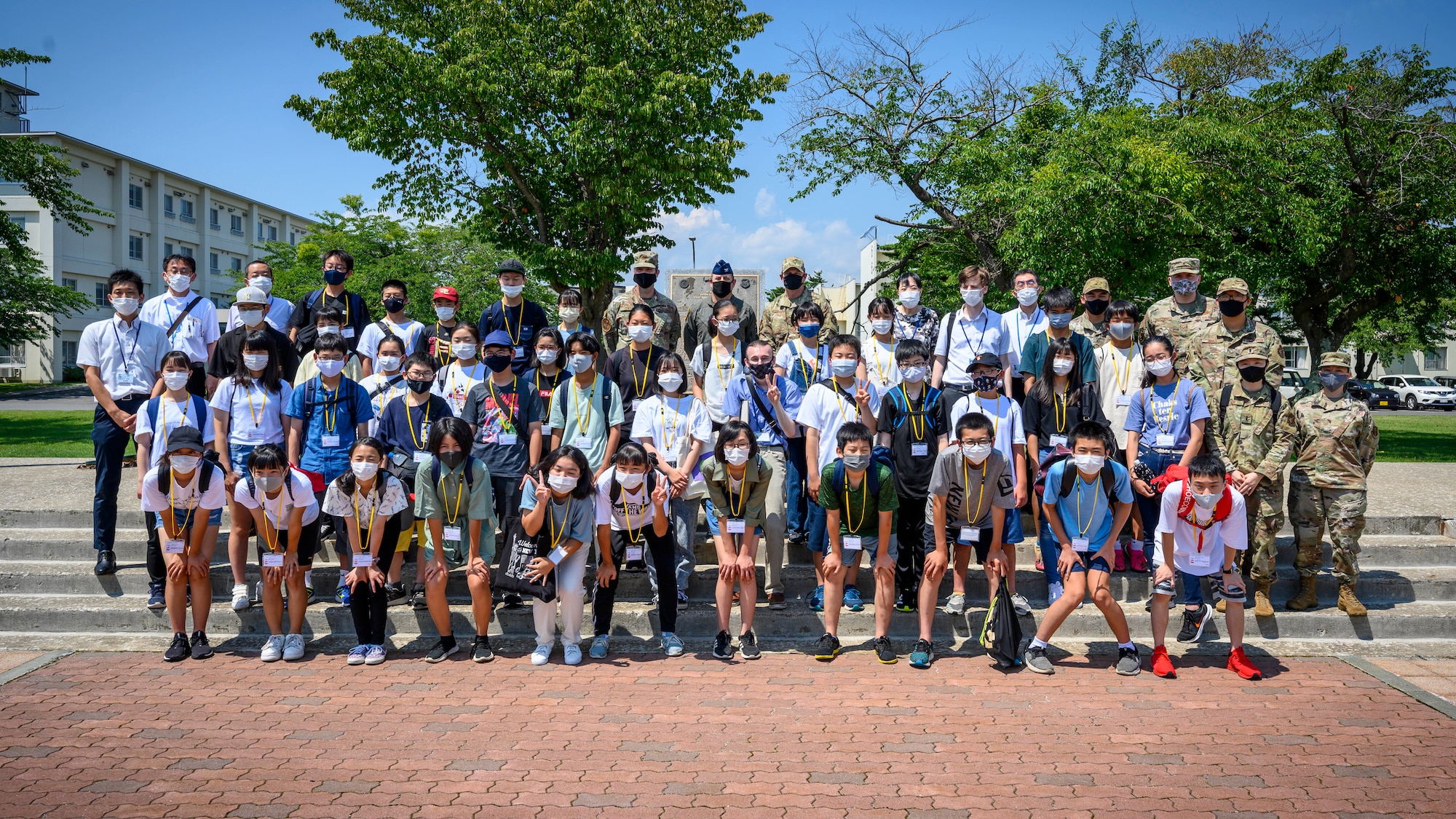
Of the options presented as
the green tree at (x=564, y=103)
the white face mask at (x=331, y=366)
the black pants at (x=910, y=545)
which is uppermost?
the green tree at (x=564, y=103)

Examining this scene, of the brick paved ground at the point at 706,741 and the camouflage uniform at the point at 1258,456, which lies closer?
the brick paved ground at the point at 706,741

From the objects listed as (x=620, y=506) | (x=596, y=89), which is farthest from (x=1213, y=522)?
(x=596, y=89)

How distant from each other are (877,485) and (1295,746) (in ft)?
9.64

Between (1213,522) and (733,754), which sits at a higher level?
(1213,522)

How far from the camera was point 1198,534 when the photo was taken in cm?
643

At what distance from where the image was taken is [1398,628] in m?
7.24

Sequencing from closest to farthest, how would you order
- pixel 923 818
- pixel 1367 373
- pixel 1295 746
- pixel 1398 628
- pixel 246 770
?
pixel 923 818 < pixel 246 770 < pixel 1295 746 < pixel 1398 628 < pixel 1367 373

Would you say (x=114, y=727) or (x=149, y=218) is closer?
(x=114, y=727)

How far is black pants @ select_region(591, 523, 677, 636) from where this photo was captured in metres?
6.81

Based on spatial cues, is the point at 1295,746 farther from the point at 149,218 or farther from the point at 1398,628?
the point at 149,218

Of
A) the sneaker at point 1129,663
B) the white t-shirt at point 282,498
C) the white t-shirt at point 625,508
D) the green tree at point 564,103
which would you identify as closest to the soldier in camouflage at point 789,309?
the white t-shirt at point 625,508

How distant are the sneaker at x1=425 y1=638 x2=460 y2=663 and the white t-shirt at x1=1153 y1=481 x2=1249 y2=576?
524 centimetres

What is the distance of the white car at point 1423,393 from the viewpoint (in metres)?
39.7

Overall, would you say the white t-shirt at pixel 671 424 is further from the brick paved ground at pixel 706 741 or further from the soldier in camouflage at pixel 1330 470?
the soldier in camouflage at pixel 1330 470
